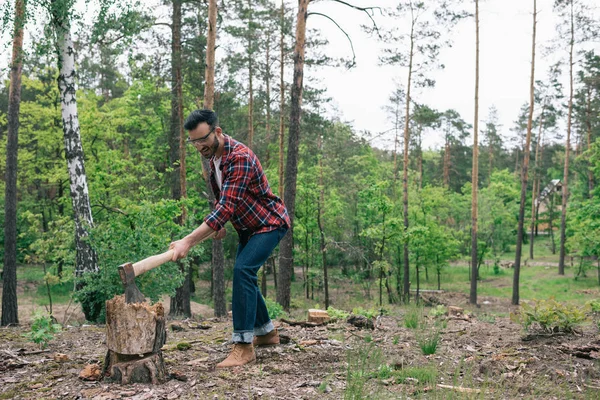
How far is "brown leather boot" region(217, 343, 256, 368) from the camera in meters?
4.16

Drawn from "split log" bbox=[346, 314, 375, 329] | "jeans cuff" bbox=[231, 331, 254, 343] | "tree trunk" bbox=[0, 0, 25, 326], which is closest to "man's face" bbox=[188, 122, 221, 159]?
"jeans cuff" bbox=[231, 331, 254, 343]

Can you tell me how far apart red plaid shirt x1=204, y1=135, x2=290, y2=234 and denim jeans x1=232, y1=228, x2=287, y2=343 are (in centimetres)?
10

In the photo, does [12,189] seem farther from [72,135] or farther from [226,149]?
[226,149]

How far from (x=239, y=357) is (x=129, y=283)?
117 centimetres

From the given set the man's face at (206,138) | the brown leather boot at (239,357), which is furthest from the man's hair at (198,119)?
the brown leather boot at (239,357)

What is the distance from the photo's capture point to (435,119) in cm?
2430

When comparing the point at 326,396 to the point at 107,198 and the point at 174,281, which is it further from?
the point at 107,198

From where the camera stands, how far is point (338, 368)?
4273 millimetres

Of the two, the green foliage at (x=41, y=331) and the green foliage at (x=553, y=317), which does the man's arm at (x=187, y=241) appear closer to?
the green foliage at (x=41, y=331)

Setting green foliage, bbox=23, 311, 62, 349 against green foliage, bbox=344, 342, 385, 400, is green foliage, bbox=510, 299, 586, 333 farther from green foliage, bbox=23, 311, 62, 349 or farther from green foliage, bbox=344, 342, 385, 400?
green foliage, bbox=23, 311, 62, 349

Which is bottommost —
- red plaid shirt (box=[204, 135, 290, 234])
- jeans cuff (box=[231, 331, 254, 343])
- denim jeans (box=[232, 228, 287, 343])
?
jeans cuff (box=[231, 331, 254, 343])

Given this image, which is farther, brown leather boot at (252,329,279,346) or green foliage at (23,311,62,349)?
green foliage at (23,311,62,349)

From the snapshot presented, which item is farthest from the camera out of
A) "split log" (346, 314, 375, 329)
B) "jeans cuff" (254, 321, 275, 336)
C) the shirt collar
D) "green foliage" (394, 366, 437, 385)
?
"split log" (346, 314, 375, 329)

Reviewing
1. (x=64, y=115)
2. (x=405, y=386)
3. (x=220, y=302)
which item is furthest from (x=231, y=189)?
(x=220, y=302)
